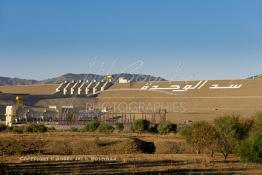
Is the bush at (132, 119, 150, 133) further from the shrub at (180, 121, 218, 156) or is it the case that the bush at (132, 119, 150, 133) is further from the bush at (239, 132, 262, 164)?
the bush at (239, 132, 262, 164)

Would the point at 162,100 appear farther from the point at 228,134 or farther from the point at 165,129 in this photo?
the point at 228,134

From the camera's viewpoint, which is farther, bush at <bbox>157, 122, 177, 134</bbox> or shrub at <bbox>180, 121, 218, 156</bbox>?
bush at <bbox>157, 122, 177, 134</bbox>

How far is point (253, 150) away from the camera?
2298 cm

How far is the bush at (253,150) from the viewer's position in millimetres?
22734

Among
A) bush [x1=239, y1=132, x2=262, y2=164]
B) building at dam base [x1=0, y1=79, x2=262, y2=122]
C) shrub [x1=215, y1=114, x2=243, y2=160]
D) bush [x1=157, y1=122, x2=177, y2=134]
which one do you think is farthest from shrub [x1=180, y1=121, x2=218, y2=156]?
building at dam base [x1=0, y1=79, x2=262, y2=122]

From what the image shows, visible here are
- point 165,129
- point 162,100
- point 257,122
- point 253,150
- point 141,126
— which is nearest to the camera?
point 253,150

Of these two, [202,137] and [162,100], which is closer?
[202,137]

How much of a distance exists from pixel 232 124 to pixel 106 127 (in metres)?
22.2

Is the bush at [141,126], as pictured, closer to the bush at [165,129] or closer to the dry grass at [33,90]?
the bush at [165,129]

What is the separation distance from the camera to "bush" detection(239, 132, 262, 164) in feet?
74.6

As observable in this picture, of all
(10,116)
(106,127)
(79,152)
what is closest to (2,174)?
(79,152)

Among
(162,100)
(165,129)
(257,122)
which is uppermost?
(162,100)

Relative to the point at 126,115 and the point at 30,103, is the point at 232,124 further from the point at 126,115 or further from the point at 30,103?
the point at 30,103

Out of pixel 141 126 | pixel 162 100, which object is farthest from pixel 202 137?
pixel 162 100
